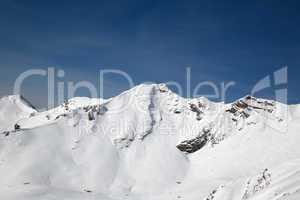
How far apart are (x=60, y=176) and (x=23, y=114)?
337 ft

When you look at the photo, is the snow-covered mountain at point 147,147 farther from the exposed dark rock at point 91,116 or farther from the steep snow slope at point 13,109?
the steep snow slope at point 13,109

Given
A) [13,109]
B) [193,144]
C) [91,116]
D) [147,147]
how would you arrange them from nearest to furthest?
[147,147], [193,144], [91,116], [13,109]

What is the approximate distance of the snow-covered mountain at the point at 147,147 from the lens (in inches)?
2766

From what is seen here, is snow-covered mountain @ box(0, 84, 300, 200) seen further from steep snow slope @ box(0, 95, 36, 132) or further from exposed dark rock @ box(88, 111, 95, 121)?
steep snow slope @ box(0, 95, 36, 132)

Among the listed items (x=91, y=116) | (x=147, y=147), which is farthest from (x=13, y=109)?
(x=147, y=147)

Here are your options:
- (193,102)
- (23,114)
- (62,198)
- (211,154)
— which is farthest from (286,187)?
(23,114)

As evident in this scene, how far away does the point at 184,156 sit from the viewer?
88062 millimetres

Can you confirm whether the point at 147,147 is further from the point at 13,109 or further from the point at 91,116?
the point at 13,109

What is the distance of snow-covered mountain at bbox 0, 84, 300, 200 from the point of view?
70.2 meters

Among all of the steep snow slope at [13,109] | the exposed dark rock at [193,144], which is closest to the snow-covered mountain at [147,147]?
the exposed dark rock at [193,144]

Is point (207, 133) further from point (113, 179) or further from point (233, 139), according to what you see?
point (113, 179)

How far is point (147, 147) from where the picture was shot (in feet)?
291

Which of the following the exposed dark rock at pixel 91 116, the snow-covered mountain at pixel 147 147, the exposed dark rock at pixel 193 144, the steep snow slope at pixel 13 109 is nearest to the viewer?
the snow-covered mountain at pixel 147 147

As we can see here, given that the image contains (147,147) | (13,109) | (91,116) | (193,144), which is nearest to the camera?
(147,147)
